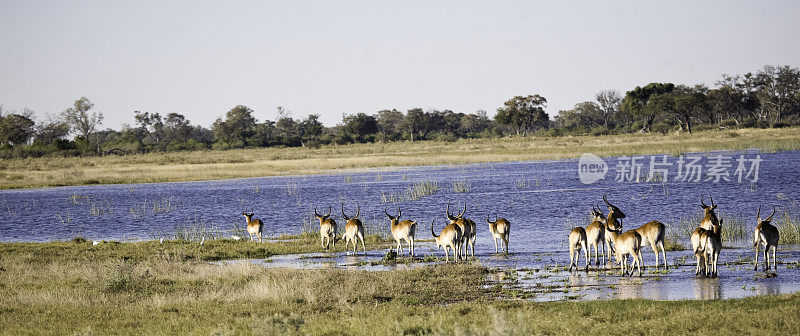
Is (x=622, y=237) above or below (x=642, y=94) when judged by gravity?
below

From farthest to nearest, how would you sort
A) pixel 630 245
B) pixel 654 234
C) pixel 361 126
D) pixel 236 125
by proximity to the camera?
pixel 236 125 < pixel 361 126 < pixel 654 234 < pixel 630 245

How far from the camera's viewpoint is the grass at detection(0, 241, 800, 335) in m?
11.3

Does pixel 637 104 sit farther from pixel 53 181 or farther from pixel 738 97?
pixel 53 181

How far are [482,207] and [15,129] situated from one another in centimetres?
10840

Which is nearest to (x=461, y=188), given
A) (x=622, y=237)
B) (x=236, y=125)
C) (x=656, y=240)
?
(x=656, y=240)

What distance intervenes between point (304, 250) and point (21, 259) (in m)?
8.16

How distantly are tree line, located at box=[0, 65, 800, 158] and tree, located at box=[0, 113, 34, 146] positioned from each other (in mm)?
157

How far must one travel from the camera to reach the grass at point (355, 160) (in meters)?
67.8

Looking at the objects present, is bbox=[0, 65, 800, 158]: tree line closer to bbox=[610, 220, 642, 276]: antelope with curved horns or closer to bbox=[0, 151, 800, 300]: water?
bbox=[0, 151, 800, 300]: water

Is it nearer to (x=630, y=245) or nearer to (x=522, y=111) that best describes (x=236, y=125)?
(x=522, y=111)

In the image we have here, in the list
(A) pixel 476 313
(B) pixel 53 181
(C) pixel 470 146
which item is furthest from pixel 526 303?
(C) pixel 470 146

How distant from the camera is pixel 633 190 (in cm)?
4238

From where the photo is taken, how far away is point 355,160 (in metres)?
77.4

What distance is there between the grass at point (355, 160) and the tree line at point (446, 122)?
17152 millimetres
